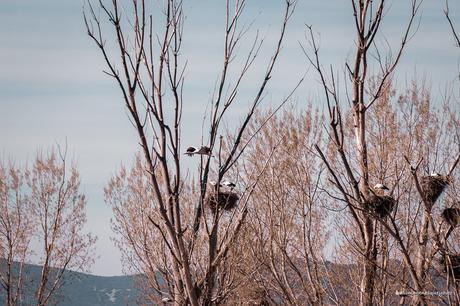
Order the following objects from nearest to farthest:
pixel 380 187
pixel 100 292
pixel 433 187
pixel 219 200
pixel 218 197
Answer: pixel 218 197 < pixel 219 200 < pixel 380 187 < pixel 433 187 < pixel 100 292

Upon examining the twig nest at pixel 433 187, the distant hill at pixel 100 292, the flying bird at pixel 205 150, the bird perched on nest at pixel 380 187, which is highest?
the distant hill at pixel 100 292

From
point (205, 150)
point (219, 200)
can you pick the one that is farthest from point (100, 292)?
point (205, 150)

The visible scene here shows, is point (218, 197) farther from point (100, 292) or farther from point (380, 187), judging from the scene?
point (100, 292)

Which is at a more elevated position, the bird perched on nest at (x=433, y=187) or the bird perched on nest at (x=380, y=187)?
the bird perched on nest at (x=433, y=187)

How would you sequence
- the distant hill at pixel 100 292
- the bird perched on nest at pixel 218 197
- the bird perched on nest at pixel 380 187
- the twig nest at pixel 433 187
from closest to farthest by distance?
1. the bird perched on nest at pixel 218 197
2. the bird perched on nest at pixel 380 187
3. the twig nest at pixel 433 187
4. the distant hill at pixel 100 292

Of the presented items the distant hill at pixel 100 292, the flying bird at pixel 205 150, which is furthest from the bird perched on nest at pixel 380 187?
the distant hill at pixel 100 292

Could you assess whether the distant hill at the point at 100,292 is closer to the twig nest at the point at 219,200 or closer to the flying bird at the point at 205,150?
the twig nest at the point at 219,200

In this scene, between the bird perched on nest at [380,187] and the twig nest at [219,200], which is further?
the bird perched on nest at [380,187]

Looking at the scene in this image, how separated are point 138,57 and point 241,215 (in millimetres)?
725

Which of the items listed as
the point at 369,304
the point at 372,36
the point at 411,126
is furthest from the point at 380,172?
the point at 372,36

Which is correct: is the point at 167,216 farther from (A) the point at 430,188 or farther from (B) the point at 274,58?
(A) the point at 430,188

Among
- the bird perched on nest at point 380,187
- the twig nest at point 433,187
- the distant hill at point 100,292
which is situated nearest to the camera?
the bird perched on nest at point 380,187

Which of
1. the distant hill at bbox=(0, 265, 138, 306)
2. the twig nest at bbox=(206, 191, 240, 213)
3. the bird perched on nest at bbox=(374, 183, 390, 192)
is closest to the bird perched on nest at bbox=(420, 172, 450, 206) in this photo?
the bird perched on nest at bbox=(374, 183, 390, 192)

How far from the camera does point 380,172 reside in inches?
347
